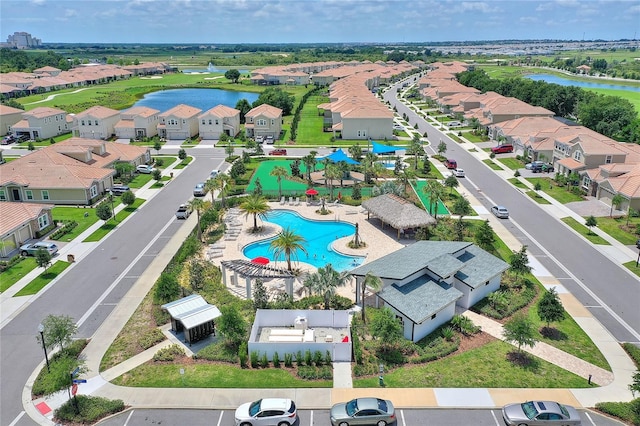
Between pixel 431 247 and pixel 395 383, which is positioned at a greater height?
pixel 431 247

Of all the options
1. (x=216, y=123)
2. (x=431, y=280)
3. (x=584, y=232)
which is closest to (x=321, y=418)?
(x=431, y=280)

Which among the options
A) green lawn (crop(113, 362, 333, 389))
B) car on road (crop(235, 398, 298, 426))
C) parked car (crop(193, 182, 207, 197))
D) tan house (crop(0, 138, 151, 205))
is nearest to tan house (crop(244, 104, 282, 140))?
tan house (crop(0, 138, 151, 205))

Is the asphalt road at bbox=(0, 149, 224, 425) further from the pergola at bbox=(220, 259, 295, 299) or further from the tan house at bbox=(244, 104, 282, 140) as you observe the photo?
the tan house at bbox=(244, 104, 282, 140)

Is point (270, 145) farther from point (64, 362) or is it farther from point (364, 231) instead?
point (64, 362)

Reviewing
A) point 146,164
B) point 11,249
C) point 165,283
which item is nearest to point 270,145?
point 146,164

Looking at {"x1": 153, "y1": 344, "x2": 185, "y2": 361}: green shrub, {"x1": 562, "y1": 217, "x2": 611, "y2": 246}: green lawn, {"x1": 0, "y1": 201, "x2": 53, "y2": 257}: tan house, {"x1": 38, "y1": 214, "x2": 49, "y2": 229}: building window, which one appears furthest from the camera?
{"x1": 38, "y1": 214, "x2": 49, "y2": 229}: building window

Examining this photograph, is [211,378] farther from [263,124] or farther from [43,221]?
[263,124]

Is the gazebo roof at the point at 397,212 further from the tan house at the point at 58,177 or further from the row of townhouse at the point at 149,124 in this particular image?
the row of townhouse at the point at 149,124

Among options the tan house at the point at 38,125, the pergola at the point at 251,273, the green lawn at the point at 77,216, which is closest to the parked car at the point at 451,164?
the pergola at the point at 251,273
